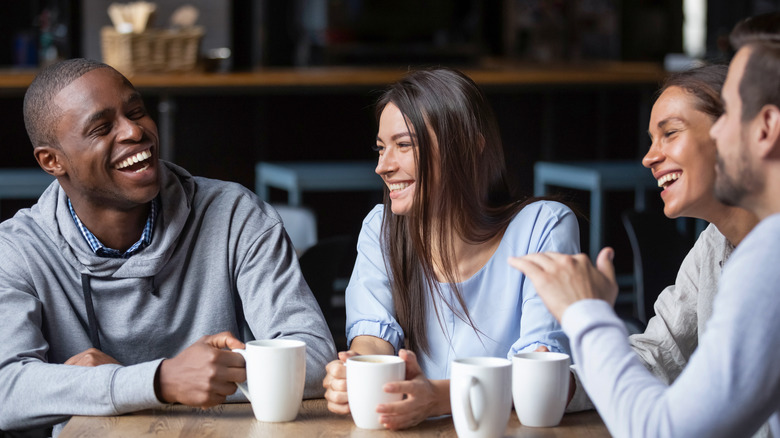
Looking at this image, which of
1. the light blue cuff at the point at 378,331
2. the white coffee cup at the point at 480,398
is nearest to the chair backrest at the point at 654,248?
the light blue cuff at the point at 378,331

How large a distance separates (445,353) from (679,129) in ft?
1.79

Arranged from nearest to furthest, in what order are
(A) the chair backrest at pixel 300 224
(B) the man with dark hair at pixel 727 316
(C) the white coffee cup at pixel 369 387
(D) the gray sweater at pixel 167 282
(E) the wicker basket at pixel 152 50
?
(B) the man with dark hair at pixel 727 316
(C) the white coffee cup at pixel 369 387
(D) the gray sweater at pixel 167 282
(A) the chair backrest at pixel 300 224
(E) the wicker basket at pixel 152 50

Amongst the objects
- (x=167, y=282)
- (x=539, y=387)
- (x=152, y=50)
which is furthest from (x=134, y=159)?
(x=152, y=50)

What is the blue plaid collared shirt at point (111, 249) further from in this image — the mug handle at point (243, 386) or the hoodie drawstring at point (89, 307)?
the mug handle at point (243, 386)

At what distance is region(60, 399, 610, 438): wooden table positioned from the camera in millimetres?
1182

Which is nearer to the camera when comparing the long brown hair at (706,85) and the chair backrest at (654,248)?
the long brown hair at (706,85)

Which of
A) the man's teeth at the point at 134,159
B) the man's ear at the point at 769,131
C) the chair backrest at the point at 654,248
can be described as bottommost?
the chair backrest at the point at 654,248

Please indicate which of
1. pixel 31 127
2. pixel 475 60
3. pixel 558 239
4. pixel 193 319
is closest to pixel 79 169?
pixel 31 127

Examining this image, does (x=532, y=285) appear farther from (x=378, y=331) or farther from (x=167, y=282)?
(x=167, y=282)

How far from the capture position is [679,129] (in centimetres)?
153

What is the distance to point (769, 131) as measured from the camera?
99 cm

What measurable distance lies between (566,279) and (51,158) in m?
0.97

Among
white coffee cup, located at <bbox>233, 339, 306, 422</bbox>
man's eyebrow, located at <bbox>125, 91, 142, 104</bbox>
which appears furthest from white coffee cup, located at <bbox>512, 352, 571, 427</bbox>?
man's eyebrow, located at <bbox>125, 91, 142, 104</bbox>

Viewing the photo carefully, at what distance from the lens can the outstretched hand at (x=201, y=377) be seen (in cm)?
124
